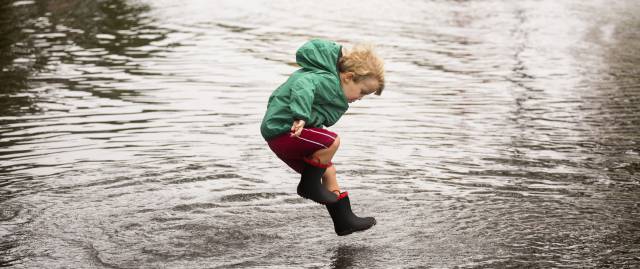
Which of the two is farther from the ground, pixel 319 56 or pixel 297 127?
pixel 319 56

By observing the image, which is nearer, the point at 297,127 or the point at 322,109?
the point at 297,127

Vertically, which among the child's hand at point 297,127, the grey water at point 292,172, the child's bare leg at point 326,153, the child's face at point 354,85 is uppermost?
the child's face at point 354,85

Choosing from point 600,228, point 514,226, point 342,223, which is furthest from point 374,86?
point 600,228

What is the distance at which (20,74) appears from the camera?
1106 centimetres

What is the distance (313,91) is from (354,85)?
30 centimetres

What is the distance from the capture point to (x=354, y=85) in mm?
5219

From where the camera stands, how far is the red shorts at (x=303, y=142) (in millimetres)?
5109

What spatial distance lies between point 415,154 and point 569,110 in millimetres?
2512

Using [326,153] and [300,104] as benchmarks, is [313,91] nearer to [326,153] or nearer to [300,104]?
[300,104]

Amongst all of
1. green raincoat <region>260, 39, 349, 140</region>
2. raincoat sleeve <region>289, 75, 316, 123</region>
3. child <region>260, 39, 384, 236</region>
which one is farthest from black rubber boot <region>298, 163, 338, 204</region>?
raincoat sleeve <region>289, 75, 316, 123</region>

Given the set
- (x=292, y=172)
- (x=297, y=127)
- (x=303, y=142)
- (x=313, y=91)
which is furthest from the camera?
(x=292, y=172)

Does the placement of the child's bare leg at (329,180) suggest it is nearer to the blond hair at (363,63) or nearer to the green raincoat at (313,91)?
the green raincoat at (313,91)

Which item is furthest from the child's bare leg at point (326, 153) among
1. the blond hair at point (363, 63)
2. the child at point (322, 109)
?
the blond hair at point (363, 63)

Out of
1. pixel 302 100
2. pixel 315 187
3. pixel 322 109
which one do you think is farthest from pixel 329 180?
pixel 302 100
